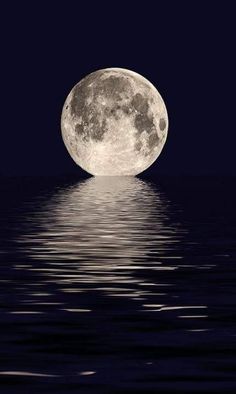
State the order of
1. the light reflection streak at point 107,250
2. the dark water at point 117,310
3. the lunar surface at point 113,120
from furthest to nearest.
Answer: the lunar surface at point 113,120
the light reflection streak at point 107,250
the dark water at point 117,310

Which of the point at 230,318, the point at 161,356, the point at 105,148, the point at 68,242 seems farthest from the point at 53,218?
the point at 105,148

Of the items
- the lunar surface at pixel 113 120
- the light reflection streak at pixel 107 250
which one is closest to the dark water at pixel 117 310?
the light reflection streak at pixel 107 250

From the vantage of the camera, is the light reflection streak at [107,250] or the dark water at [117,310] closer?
the dark water at [117,310]

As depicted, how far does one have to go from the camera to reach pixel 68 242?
1366 inches

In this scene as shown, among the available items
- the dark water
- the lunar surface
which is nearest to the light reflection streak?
the dark water

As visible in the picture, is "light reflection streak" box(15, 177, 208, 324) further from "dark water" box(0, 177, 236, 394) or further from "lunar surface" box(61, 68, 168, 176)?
"lunar surface" box(61, 68, 168, 176)

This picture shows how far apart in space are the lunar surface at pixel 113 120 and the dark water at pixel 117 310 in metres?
58.3

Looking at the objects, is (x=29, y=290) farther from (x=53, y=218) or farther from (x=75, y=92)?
(x=75, y=92)

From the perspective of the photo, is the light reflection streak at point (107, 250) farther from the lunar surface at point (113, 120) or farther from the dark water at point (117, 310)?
Result: the lunar surface at point (113, 120)

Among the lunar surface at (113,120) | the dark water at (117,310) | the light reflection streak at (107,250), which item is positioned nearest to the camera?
the dark water at (117,310)

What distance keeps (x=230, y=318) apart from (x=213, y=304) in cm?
163

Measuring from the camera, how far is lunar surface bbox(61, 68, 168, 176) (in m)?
99.9

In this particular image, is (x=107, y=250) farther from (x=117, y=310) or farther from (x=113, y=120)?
(x=113, y=120)

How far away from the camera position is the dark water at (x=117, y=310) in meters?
15.0
